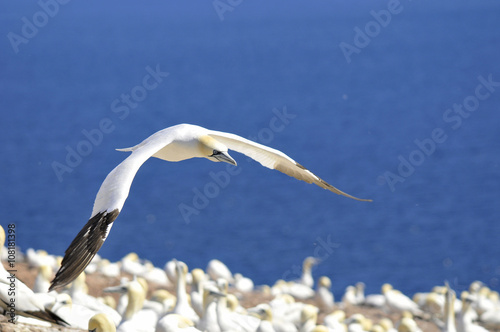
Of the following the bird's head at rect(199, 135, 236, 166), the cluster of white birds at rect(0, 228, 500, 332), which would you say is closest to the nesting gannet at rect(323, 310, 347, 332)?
the cluster of white birds at rect(0, 228, 500, 332)

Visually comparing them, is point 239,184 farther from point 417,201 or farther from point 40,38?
point 40,38

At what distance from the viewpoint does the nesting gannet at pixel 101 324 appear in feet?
22.0

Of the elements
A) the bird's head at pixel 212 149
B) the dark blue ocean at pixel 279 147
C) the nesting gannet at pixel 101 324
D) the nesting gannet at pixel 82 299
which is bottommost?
the nesting gannet at pixel 101 324

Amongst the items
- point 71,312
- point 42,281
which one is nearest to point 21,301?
point 71,312

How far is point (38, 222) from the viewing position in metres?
34.9

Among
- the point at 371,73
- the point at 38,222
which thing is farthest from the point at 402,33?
the point at 38,222

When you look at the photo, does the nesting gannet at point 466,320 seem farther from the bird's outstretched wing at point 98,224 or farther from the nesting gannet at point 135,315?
the bird's outstretched wing at point 98,224

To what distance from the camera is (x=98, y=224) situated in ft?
17.1

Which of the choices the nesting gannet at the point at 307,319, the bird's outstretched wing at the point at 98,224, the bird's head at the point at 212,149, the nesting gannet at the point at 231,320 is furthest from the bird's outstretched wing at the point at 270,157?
the nesting gannet at the point at 307,319

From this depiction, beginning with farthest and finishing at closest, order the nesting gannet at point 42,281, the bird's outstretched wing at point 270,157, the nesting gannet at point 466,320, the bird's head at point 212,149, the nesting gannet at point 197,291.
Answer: the nesting gannet at point 466,320 < the nesting gannet at point 197,291 < the nesting gannet at point 42,281 < the bird's outstretched wing at point 270,157 < the bird's head at point 212,149

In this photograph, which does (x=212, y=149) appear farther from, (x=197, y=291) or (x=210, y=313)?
(x=197, y=291)

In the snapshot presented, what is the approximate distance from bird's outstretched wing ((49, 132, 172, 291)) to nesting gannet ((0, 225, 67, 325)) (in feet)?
4.57

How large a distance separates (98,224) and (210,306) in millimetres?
4528

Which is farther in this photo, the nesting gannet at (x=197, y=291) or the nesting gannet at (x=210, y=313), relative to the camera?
the nesting gannet at (x=197, y=291)
